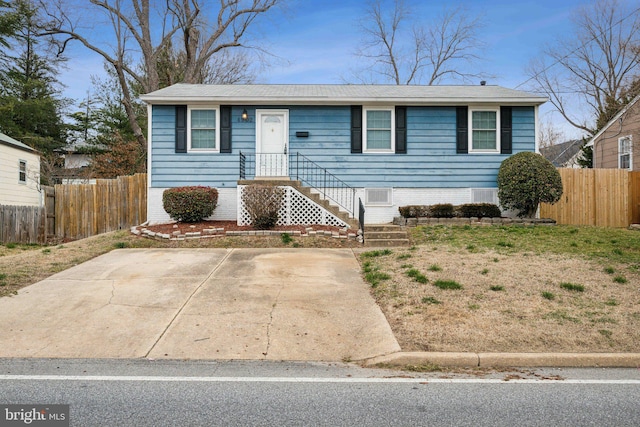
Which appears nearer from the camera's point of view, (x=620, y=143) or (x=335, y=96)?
(x=335, y=96)

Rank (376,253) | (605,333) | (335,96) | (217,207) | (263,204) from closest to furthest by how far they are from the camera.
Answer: (605,333), (376,253), (263,204), (217,207), (335,96)

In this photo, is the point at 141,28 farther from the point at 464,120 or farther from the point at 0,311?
the point at 0,311

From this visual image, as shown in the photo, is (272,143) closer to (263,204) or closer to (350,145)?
(350,145)

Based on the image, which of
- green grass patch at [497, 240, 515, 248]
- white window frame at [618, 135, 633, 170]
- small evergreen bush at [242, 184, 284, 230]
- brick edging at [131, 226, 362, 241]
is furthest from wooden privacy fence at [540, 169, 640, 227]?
small evergreen bush at [242, 184, 284, 230]

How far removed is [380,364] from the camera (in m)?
4.59

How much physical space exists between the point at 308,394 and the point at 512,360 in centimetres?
225

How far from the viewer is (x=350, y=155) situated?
14109 mm

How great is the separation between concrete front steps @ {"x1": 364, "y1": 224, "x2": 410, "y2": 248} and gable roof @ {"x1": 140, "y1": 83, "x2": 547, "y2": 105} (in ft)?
14.5

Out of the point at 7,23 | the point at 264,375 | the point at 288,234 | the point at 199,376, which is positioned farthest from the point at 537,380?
Answer: the point at 7,23

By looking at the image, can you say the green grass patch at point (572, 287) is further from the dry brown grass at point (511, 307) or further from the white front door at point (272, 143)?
the white front door at point (272, 143)

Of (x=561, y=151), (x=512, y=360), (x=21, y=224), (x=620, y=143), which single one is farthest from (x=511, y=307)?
(x=561, y=151)

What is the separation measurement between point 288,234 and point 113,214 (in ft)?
23.1

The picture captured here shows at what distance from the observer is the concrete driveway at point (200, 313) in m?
4.94

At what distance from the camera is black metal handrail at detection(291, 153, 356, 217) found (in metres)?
14.0
